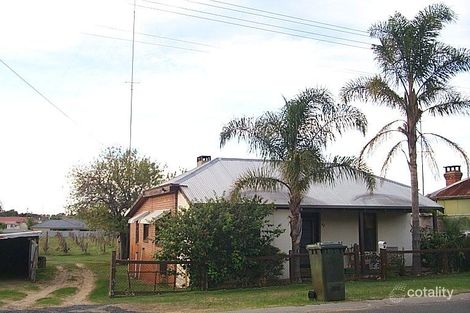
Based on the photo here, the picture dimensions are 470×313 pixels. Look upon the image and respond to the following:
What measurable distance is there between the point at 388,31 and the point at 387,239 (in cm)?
814

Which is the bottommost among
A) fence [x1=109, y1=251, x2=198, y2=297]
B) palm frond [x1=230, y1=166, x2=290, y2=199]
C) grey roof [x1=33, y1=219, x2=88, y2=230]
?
fence [x1=109, y1=251, x2=198, y2=297]

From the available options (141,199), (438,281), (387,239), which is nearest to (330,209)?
(387,239)

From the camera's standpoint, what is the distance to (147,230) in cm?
2430

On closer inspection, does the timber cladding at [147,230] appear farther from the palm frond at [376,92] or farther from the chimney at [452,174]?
the chimney at [452,174]

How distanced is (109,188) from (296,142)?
1837 centimetres

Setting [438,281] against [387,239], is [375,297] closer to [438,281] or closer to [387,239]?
[438,281]

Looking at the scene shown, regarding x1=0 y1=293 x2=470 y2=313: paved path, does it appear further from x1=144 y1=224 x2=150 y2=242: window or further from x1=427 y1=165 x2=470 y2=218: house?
x1=427 y1=165 x2=470 y2=218: house

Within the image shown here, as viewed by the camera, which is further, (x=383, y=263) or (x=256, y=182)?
(x=383, y=263)

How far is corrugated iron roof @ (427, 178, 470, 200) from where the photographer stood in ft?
107

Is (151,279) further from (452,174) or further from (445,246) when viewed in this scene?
(452,174)

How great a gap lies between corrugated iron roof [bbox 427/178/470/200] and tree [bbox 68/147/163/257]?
16.8 meters

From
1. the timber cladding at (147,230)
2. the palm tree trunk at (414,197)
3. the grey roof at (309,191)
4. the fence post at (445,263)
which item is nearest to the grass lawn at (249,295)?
the fence post at (445,263)

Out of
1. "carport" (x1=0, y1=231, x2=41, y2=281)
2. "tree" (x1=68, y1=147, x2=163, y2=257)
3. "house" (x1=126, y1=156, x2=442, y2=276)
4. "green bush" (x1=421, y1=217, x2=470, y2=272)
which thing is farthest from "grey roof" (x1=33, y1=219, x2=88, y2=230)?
"green bush" (x1=421, y1=217, x2=470, y2=272)

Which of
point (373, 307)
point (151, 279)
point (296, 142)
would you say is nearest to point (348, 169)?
point (296, 142)
